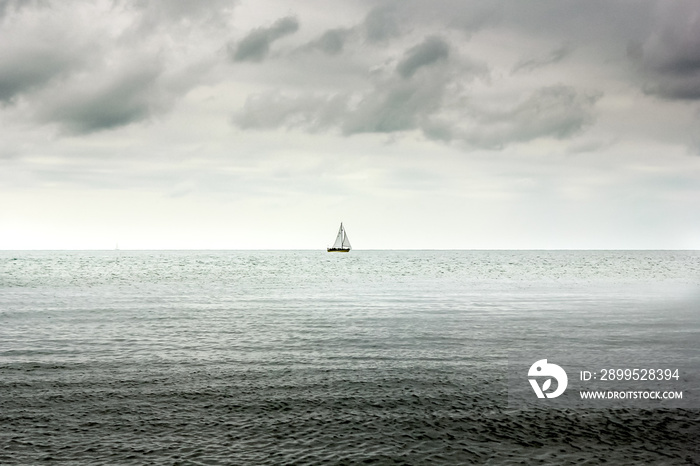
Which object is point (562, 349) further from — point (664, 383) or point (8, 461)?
point (8, 461)

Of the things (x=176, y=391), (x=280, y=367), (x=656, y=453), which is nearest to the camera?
(x=656, y=453)

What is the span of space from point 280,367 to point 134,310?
26.9 metres

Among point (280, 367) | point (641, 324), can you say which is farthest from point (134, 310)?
point (641, 324)

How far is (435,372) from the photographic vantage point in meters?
22.7

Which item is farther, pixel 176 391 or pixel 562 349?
pixel 562 349

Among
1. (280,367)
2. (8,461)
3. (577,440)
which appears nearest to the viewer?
(8,461)

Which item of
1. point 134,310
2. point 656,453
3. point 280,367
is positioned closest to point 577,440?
point 656,453

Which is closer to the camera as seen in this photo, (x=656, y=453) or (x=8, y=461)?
(x=8, y=461)

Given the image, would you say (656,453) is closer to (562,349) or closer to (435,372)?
(435,372)

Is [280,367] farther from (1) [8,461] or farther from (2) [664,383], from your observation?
(2) [664,383]

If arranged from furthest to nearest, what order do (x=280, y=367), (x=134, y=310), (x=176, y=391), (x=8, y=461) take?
1. (x=134, y=310)
2. (x=280, y=367)
3. (x=176, y=391)
4. (x=8, y=461)

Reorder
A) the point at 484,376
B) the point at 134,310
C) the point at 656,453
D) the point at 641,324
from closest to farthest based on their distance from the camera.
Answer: the point at 656,453 < the point at 484,376 < the point at 641,324 < the point at 134,310

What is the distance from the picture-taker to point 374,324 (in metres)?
37.9

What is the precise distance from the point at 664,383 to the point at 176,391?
18632 mm
